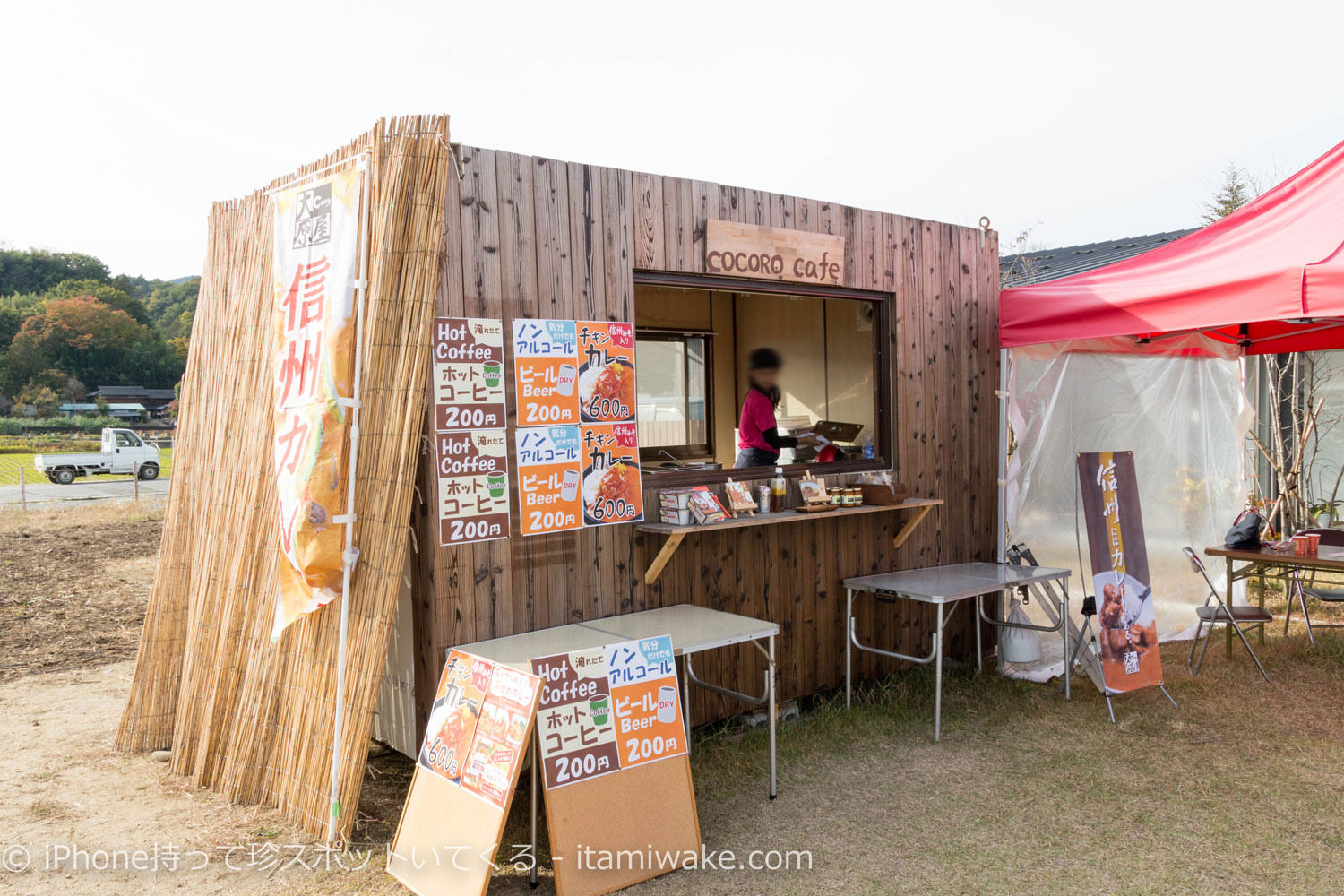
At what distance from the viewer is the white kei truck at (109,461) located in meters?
19.3

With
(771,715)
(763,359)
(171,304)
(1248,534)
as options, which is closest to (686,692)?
(771,715)

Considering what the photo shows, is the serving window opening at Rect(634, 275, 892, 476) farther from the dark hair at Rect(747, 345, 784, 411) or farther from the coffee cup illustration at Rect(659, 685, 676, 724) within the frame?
the coffee cup illustration at Rect(659, 685, 676, 724)

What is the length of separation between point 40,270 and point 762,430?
5126 cm

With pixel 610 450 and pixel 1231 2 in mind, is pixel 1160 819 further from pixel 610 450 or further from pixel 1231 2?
pixel 1231 2

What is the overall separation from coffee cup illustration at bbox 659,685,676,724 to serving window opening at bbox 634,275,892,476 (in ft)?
4.76

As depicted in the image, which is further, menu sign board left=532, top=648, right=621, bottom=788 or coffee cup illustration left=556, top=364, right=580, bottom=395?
coffee cup illustration left=556, top=364, right=580, bottom=395

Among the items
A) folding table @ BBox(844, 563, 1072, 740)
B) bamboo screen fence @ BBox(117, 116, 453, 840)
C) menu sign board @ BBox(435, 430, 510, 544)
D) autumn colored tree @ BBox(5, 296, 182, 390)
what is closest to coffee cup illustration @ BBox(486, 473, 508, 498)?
menu sign board @ BBox(435, 430, 510, 544)

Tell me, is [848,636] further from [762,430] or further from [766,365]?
[766,365]

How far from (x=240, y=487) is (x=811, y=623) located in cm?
263

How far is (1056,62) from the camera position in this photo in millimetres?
9219

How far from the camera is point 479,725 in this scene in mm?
2676

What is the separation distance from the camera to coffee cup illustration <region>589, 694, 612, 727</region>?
9.03 ft

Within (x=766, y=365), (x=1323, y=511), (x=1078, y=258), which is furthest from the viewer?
(x=1078, y=258)

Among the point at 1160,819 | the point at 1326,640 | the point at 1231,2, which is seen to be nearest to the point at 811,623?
the point at 1160,819
